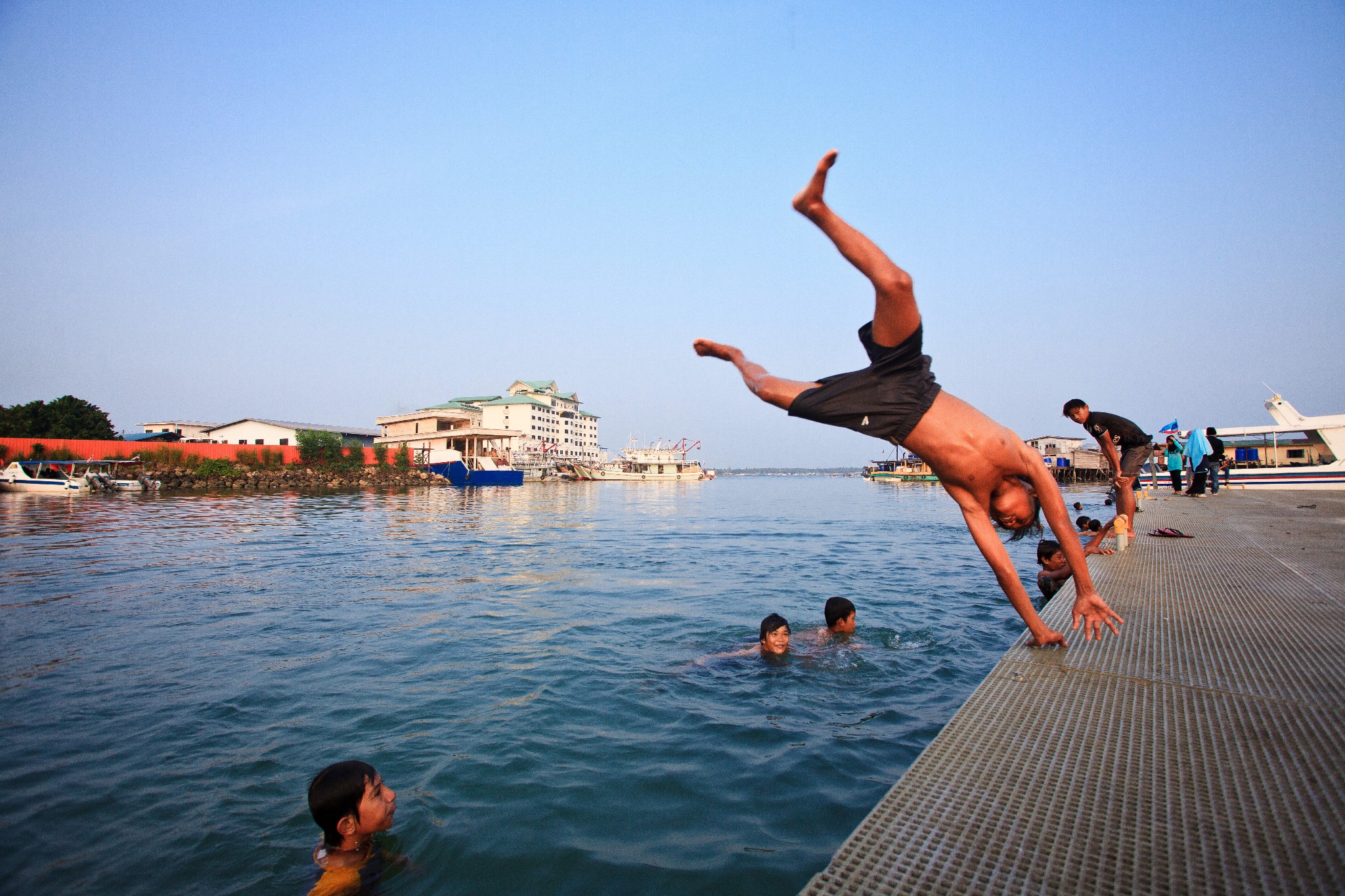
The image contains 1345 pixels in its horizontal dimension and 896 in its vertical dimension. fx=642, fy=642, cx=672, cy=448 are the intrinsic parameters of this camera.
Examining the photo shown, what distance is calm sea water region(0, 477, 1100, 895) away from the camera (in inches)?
120

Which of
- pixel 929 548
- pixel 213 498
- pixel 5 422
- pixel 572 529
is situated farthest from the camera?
pixel 5 422

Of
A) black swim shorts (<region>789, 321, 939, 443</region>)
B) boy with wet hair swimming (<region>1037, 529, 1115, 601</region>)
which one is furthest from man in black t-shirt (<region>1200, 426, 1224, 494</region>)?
black swim shorts (<region>789, 321, 939, 443</region>)

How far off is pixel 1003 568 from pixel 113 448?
183 ft

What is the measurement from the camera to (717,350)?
413cm

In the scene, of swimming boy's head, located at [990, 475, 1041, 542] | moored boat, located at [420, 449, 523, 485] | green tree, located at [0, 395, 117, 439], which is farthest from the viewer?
moored boat, located at [420, 449, 523, 485]

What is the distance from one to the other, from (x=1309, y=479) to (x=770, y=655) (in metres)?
24.2

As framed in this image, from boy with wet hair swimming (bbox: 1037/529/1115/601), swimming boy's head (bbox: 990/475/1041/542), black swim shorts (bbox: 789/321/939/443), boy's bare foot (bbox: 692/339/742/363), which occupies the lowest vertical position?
boy with wet hair swimming (bbox: 1037/529/1115/601)

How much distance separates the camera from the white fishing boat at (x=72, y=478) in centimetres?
3322

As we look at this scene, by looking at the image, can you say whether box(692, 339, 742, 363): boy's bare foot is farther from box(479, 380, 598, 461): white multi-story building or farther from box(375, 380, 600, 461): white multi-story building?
box(479, 380, 598, 461): white multi-story building

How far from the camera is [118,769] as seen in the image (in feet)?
12.6

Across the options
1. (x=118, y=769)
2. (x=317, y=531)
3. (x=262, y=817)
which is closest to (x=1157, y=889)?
(x=262, y=817)

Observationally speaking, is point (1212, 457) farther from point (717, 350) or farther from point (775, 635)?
point (717, 350)

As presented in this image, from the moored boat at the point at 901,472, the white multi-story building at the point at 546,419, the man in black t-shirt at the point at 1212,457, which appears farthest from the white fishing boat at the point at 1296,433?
the white multi-story building at the point at 546,419

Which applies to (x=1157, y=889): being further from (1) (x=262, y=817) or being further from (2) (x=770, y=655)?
(2) (x=770, y=655)
